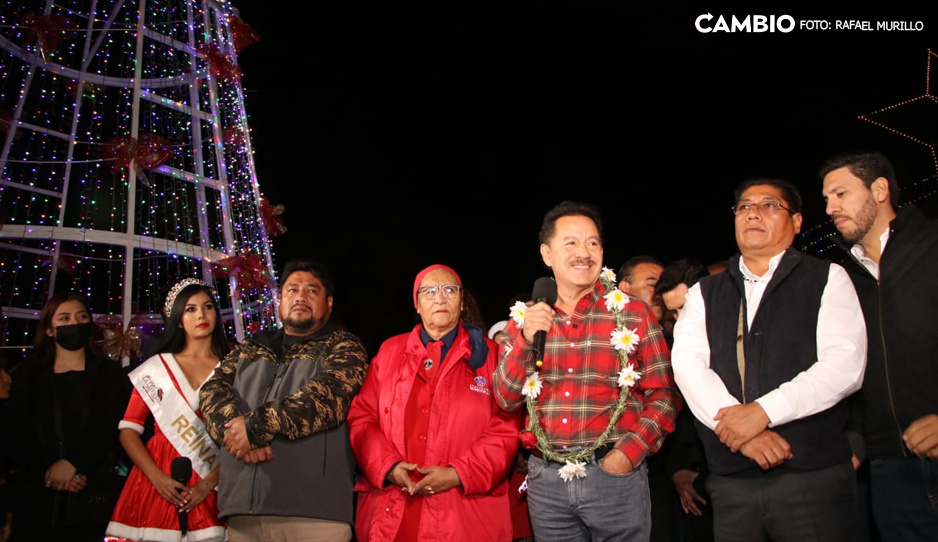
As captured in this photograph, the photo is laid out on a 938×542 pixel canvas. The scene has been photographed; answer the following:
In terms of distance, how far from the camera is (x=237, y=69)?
769cm

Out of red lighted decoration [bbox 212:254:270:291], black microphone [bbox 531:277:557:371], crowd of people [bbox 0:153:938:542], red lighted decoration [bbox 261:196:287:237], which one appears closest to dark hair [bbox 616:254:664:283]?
crowd of people [bbox 0:153:938:542]

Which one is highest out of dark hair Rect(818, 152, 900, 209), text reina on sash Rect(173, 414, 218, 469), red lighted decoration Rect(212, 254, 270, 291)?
red lighted decoration Rect(212, 254, 270, 291)

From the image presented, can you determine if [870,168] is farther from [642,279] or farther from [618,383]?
[642,279]

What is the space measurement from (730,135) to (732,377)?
25.8ft

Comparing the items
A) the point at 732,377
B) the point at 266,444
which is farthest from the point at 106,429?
the point at 732,377

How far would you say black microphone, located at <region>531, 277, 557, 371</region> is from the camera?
2512 millimetres

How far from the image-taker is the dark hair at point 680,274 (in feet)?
12.8

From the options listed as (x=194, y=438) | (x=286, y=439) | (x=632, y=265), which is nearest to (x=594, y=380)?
(x=286, y=439)

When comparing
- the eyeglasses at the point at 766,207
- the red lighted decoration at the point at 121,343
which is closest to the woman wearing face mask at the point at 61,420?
the red lighted decoration at the point at 121,343

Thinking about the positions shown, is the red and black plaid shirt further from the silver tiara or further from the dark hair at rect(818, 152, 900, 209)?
the silver tiara

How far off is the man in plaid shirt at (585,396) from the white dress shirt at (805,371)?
164mm

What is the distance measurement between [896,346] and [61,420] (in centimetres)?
440

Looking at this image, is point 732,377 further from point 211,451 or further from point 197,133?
point 197,133

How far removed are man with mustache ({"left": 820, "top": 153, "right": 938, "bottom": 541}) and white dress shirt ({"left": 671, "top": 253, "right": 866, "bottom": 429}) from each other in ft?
0.88
